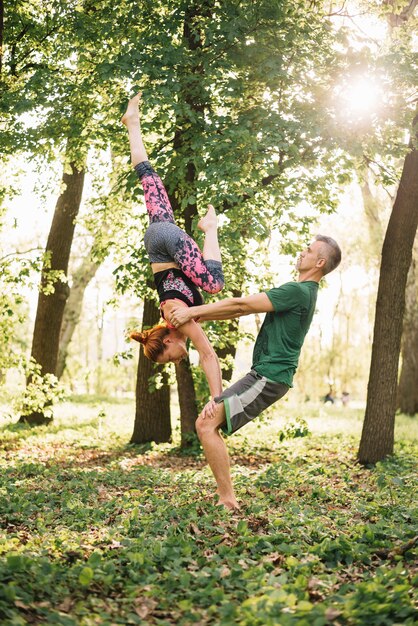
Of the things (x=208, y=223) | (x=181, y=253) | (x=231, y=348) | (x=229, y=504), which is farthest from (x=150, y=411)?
(x=181, y=253)

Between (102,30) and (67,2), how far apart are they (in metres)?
1.58

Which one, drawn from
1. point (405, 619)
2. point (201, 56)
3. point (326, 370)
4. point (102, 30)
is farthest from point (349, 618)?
point (326, 370)

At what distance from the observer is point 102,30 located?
10.5 metres

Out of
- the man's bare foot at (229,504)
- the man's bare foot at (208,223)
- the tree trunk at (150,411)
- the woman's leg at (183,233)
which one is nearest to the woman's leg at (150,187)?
the woman's leg at (183,233)

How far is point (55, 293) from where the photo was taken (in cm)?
1548

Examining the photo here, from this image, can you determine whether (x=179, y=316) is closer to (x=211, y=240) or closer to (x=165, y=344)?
(x=165, y=344)

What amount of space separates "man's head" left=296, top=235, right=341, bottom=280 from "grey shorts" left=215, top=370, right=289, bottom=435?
106 centimetres

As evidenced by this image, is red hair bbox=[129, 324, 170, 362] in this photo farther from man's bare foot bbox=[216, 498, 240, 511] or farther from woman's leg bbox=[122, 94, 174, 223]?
man's bare foot bbox=[216, 498, 240, 511]

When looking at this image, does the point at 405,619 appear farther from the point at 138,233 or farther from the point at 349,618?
the point at 138,233

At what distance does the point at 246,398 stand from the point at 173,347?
0.86 metres

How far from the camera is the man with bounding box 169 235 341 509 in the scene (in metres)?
5.88

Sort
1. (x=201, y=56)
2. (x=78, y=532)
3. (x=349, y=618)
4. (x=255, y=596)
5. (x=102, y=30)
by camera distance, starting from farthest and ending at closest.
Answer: (x=102, y=30) < (x=201, y=56) < (x=78, y=532) < (x=255, y=596) < (x=349, y=618)

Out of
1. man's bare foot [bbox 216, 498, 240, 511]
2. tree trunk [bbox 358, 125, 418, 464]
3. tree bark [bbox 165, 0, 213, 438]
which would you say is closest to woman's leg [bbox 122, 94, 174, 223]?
man's bare foot [bbox 216, 498, 240, 511]

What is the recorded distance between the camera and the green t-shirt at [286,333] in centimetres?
593
